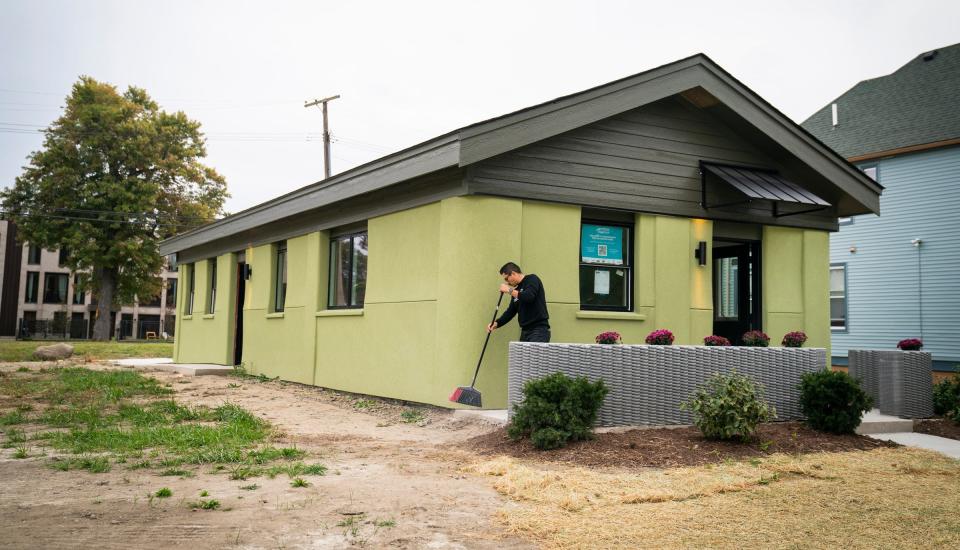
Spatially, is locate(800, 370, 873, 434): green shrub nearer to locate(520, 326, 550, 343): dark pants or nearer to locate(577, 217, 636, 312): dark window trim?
locate(577, 217, 636, 312): dark window trim

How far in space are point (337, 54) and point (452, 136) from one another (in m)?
19.6

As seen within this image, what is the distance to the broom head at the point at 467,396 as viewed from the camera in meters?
9.07

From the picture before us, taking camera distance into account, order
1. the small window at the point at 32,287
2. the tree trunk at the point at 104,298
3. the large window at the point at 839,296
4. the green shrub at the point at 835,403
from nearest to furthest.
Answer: the green shrub at the point at 835,403 < the large window at the point at 839,296 < the tree trunk at the point at 104,298 < the small window at the point at 32,287

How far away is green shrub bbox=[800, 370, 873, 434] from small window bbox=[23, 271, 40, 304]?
203ft

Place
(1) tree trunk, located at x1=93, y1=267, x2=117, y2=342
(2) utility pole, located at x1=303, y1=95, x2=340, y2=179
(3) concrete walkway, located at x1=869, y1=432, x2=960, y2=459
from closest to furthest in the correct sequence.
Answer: (3) concrete walkway, located at x1=869, y1=432, x2=960, y2=459 → (2) utility pole, located at x1=303, y1=95, x2=340, y2=179 → (1) tree trunk, located at x1=93, y1=267, x2=117, y2=342

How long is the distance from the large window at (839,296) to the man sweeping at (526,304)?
1531 centimetres

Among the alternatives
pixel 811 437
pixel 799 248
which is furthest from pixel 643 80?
pixel 811 437

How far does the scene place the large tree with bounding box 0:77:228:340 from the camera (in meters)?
39.0

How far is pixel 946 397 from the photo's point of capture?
429 inches

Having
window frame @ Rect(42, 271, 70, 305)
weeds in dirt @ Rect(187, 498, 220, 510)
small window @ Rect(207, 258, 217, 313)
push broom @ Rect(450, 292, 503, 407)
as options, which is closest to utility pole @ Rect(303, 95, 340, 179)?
small window @ Rect(207, 258, 217, 313)

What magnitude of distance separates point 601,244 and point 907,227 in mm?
13562

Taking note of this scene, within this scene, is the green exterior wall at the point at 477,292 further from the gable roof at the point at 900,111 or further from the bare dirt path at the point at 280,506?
the gable roof at the point at 900,111

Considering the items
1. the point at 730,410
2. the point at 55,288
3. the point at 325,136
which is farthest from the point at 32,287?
the point at 730,410

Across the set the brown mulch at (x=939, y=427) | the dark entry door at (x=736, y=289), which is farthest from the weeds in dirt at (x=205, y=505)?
the dark entry door at (x=736, y=289)
